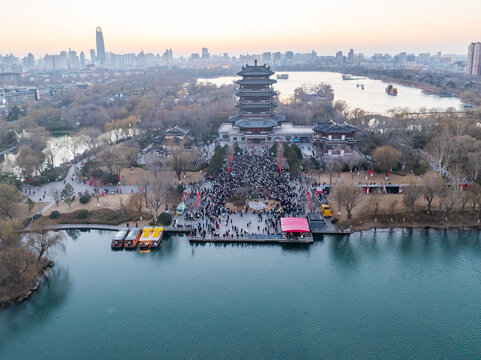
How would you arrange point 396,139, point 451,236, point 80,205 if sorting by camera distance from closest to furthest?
point 451,236 < point 80,205 < point 396,139

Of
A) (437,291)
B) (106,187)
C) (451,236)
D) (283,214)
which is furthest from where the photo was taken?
(106,187)

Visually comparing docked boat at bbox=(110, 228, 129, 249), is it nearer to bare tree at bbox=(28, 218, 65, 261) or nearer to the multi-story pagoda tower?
bare tree at bbox=(28, 218, 65, 261)

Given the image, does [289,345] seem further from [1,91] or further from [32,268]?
[1,91]

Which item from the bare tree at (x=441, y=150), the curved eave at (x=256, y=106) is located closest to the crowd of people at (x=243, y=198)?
the bare tree at (x=441, y=150)

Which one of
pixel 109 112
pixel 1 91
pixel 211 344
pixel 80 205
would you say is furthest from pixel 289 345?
pixel 1 91

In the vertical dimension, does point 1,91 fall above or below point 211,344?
above

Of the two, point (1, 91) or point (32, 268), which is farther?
point (1, 91)

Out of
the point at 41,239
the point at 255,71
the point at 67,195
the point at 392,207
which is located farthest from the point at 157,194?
the point at 255,71
